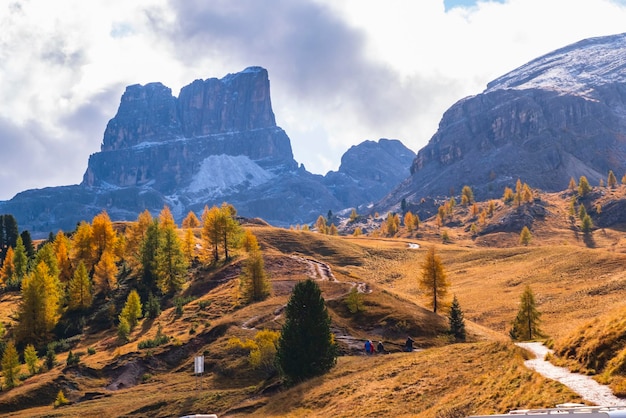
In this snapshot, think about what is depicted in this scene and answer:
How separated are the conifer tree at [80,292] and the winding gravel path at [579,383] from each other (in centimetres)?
7292

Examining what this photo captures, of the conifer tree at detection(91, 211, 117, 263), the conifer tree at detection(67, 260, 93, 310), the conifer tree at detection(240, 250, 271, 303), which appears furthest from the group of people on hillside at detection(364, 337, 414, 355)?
the conifer tree at detection(91, 211, 117, 263)

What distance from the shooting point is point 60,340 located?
73.9 m

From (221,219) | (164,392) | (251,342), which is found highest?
(221,219)

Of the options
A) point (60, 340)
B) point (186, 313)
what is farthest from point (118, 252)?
point (186, 313)

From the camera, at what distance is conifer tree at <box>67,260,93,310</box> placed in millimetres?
82812

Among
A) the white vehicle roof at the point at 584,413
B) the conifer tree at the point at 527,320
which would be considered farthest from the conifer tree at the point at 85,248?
the white vehicle roof at the point at 584,413

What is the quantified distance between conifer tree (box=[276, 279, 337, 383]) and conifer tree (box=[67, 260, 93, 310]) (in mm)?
52928

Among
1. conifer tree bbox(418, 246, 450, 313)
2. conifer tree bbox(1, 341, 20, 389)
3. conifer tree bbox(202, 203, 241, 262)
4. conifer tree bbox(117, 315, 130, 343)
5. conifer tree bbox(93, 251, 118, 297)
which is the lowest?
conifer tree bbox(1, 341, 20, 389)

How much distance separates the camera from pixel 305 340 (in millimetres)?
42219

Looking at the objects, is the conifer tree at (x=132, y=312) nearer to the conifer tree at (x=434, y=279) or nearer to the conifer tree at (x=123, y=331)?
the conifer tree at (x=123, y=331)

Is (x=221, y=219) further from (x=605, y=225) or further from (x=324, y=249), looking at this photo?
(x=605, y=225)

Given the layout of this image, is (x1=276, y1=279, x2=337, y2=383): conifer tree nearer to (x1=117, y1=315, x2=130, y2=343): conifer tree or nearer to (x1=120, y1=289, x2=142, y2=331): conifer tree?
(x1=117, y1=315, x2=130, y2=343): conifer tree

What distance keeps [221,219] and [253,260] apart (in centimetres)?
2452

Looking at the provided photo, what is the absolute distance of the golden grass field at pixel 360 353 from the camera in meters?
29.6
